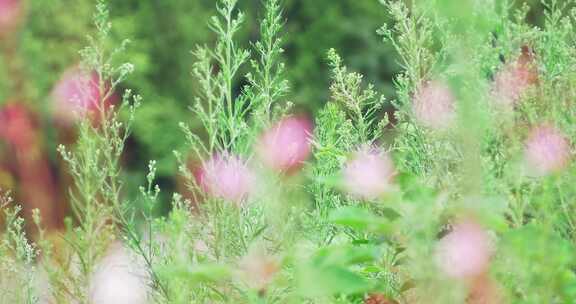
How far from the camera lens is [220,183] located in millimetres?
2111

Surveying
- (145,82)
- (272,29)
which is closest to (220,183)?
(272,29)

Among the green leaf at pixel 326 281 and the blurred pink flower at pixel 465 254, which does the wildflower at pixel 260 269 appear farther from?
the blurred pink flower at pixel 465 254

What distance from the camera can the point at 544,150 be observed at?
1753 millimetres

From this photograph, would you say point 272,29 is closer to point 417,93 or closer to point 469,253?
point 417,93

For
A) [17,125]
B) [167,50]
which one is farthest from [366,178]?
[167,50]

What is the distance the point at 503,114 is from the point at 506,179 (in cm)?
12

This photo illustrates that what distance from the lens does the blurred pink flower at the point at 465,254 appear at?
4.99 feet

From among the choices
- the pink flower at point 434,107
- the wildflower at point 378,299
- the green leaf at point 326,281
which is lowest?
the green leaf at point 326,281

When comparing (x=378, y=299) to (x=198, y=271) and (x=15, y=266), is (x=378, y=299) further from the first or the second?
(x=15, y=266)

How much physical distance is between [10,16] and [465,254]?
36.9 feet

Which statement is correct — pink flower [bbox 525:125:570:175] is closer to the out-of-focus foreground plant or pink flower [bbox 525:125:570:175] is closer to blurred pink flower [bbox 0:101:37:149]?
the out-of-focus foreground plant

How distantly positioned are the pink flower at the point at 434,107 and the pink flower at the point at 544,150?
10.4 inches

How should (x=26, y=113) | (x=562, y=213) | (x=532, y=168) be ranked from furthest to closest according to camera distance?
(x=26, y=113) → (x=562, y=213) → (x=532, y=168)

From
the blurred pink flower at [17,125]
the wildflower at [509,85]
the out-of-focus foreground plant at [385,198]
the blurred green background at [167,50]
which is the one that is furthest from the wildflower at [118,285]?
the blurred green background at [167,50]
